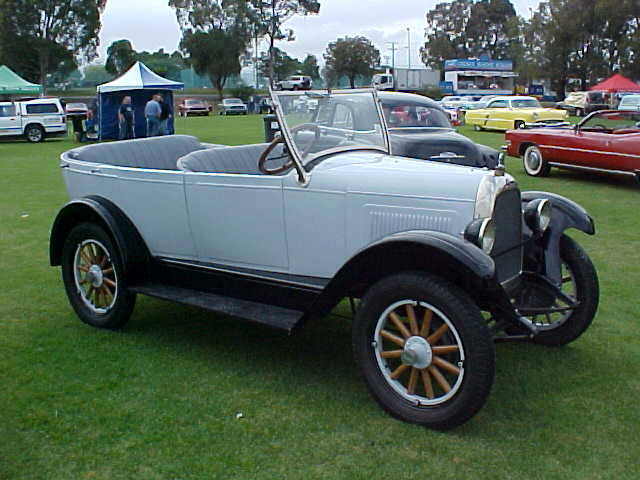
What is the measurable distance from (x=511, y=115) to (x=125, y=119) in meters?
13.7

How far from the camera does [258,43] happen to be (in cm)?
6575

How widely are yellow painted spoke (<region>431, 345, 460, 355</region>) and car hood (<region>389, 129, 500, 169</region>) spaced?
640 centimetres

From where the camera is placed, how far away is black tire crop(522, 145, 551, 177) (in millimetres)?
12234

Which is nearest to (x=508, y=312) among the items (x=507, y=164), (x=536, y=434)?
(x=536, y=434)

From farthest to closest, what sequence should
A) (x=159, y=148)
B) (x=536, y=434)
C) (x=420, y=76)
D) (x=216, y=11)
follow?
(x=216, y=11), (x=420, y=76), (x=159, y=148), (x=536, y=434)

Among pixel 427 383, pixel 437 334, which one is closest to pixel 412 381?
pixel 427 383

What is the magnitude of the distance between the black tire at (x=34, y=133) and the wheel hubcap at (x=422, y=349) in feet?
77.1

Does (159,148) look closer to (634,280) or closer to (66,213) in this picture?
(66,213)

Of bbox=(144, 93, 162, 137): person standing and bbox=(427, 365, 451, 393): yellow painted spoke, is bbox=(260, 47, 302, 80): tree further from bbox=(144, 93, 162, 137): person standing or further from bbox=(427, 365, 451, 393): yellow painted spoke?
bbox=(427, 365, 451, 393): yellow painted spoke

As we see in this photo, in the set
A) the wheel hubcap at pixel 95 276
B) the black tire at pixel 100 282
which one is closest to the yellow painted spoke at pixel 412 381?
the black tire at pixel 100 282

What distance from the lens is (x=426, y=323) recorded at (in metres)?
3.37

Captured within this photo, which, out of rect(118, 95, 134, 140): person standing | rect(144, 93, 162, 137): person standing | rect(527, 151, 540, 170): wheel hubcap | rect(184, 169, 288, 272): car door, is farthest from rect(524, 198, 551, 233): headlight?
rect(118, 95, 134, 140): person standing

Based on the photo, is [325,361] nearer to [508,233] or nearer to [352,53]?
[508,233]

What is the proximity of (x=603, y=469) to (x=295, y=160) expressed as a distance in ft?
7.51
